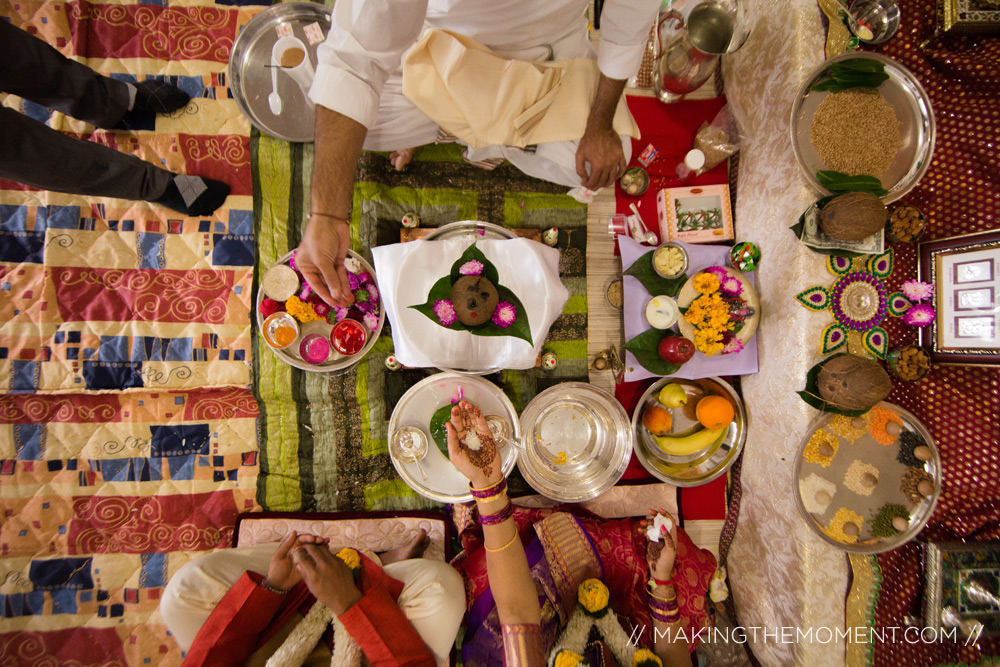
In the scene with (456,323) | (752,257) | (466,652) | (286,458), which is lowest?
(466,652)

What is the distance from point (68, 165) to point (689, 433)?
3237 mm

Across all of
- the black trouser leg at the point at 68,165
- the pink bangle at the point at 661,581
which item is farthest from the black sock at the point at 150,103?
the pink bangle at the point at 661,581

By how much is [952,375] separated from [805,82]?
1312mm

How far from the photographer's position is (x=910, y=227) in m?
1.69

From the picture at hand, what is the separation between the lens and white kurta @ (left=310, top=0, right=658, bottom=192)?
1.31 m

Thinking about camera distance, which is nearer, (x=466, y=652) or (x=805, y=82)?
(x=805, y=82)

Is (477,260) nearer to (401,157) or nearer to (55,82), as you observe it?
(401,157)

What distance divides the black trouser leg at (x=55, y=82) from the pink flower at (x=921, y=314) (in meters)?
3.81

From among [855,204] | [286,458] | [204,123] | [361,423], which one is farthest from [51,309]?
[855,204]

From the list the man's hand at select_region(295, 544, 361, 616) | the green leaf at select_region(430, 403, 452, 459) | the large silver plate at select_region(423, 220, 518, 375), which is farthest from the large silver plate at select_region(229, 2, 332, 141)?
the man's hand at select_region(295, 544, 361, 616)

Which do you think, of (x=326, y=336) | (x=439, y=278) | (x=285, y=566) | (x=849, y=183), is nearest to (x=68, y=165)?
(x=326, y=336)

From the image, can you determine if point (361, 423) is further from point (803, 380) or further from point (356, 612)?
point (803, 380)

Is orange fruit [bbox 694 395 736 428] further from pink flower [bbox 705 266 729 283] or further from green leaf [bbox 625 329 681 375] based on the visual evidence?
pink flower [bbox 705 266 729 283]

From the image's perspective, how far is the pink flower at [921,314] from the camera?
163cm
